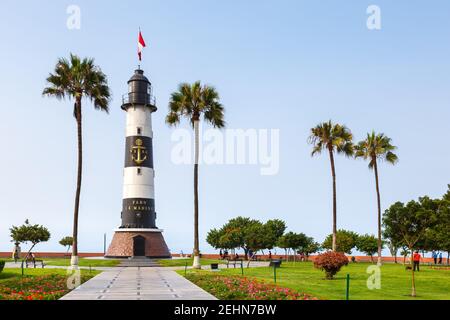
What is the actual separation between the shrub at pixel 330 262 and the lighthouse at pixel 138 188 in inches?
1106

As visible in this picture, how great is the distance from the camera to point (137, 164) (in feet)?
179

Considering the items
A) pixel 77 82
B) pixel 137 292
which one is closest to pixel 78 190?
pixel 77 82

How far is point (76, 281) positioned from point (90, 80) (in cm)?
1838

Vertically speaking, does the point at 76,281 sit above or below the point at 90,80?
below

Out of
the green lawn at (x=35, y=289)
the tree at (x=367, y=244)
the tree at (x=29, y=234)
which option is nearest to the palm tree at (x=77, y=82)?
the green lawn at (x=35, y=289)

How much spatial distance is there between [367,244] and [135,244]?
38.3 metres

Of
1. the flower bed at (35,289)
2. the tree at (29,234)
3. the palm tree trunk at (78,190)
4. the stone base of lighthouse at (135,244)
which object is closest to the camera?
the flower bed at (35,289)

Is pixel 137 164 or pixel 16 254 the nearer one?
pixel 137 164

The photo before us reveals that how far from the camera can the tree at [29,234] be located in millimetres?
68750

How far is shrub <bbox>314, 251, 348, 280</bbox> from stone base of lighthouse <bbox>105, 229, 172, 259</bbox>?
2809 cm

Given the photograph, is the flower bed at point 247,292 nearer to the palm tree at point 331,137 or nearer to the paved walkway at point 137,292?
the paved walkway at point 137,292

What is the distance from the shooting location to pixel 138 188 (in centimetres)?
5444
